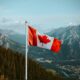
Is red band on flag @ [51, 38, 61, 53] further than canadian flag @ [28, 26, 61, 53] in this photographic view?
Yes

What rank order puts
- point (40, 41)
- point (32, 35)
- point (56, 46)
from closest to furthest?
1. point (32, 35)
2. point (40, 41)
3. point (56, 46)

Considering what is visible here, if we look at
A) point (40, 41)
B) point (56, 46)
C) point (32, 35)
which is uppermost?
point (32, 35)

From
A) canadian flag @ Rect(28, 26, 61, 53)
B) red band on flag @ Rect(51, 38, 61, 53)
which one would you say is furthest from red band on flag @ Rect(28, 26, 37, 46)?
red band on flag @ Rect(51, 38, 61, 53)

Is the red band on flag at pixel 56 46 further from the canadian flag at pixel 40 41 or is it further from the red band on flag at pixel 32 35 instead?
the red band on flag at pixel 32 35

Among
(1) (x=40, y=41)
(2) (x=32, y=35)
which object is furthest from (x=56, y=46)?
(2) (x=32, y=35)

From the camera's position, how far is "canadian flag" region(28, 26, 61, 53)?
26802mm

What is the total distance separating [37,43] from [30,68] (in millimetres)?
107396

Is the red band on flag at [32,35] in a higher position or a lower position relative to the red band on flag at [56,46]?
higher

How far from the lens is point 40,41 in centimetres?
2709

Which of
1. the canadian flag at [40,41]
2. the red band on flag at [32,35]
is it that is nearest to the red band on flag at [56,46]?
the canadian flag at [40,41]

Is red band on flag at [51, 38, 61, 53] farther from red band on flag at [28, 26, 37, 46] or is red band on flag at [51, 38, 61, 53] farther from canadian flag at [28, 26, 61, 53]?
red band on flag at [28, 26, 37, 46]

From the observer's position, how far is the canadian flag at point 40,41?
26802mm

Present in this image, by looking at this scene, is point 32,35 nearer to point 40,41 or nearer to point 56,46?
point 40,41

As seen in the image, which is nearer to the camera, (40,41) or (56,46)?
(40,41)
